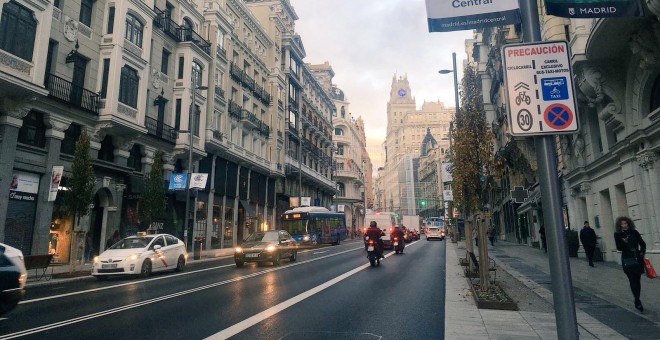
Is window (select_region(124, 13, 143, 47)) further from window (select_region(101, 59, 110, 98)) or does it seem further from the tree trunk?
the tree trunk

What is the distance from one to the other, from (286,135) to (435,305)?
4119 cm

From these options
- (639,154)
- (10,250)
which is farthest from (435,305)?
(639,154)

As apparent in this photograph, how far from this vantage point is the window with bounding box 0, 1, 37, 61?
17.0 m

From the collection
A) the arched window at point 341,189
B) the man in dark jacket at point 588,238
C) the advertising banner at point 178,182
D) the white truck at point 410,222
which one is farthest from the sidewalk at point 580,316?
the arched window at point 341,189

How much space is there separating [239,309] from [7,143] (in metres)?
15.3

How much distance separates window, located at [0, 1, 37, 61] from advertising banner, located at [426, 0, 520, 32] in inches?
755

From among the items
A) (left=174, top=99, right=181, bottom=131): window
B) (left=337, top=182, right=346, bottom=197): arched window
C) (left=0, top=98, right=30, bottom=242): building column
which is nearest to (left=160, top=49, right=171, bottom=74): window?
(left=174, top=99, right=181, bottom=131): window

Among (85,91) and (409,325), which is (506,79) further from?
(85,91)

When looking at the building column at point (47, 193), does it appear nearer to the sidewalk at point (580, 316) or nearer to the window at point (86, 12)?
the window at point (86, 12)

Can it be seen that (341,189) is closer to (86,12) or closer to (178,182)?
(178,182)

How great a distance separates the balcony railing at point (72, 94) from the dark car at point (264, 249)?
11.1 meters

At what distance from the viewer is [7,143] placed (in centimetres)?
1722

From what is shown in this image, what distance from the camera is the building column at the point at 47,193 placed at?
60.3 ft

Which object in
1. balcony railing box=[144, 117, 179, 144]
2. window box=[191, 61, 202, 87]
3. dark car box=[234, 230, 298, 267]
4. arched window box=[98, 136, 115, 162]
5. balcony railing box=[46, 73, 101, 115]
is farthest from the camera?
window box=[191, 61, 202, 87]
